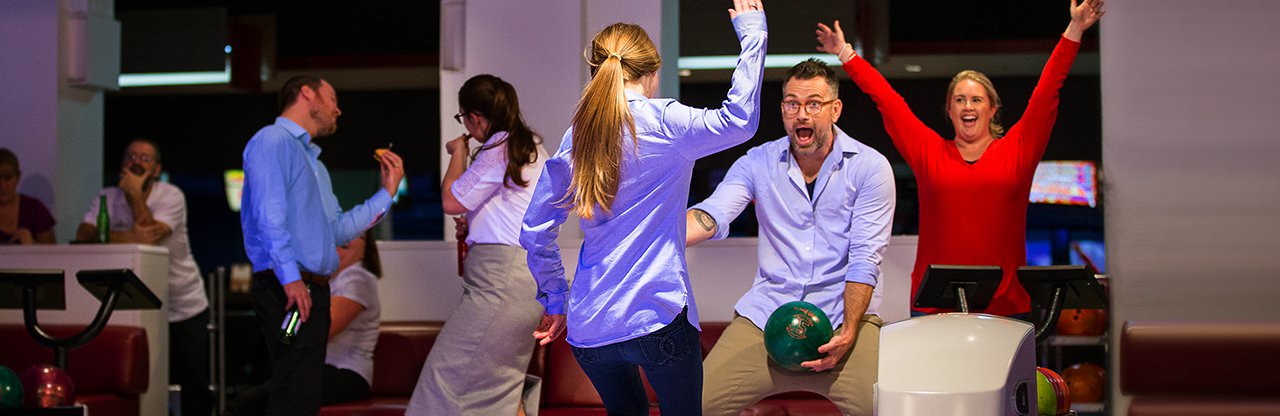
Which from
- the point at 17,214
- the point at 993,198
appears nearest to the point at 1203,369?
the point at 993,198

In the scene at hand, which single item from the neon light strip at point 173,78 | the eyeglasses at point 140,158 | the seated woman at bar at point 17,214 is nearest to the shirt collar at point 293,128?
the eyeglasses at point 140,158

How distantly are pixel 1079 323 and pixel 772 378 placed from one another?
165 cm

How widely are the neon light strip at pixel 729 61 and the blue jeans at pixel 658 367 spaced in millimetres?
3119

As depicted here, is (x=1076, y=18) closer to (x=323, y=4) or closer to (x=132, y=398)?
(x=132, y=398)

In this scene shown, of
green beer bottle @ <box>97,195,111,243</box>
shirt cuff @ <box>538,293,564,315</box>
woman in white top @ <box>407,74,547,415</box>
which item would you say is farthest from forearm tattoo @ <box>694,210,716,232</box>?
green beer bottle @ <box>97,195,111,243</box>

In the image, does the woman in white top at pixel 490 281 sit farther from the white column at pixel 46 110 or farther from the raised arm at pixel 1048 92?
the white column at pixel 46 110

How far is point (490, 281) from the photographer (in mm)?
4391

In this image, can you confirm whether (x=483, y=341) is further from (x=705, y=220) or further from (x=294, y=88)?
(x=294, y=88)

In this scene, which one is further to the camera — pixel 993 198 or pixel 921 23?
pixel 921 23

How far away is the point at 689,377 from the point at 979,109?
2005 mm

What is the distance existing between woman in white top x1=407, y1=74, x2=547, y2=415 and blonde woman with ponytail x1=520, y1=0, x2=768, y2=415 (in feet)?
3.92

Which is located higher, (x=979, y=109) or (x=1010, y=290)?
(x=979, y=109)

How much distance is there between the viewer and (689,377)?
3074mm

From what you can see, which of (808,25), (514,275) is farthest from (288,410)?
(808,25)
